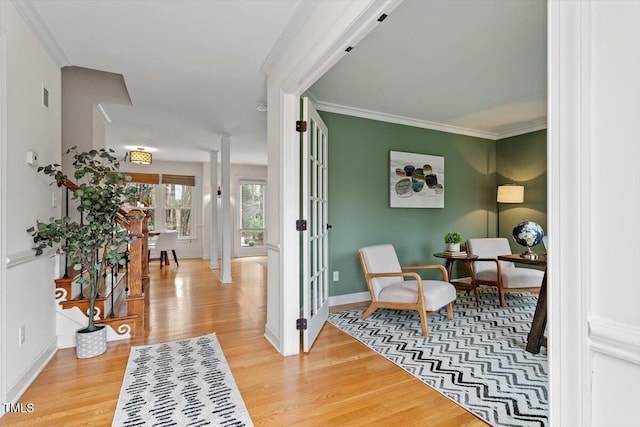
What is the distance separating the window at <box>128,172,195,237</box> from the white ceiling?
3.38 meters

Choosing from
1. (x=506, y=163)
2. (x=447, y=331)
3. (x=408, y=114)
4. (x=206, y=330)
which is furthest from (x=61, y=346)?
(x=506, y=163)

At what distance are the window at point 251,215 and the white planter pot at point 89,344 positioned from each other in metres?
6.24

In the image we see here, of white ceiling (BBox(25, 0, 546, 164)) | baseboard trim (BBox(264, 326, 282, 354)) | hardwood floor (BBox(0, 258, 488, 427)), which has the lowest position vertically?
hardwood floor (BBox(0, 258, 488, 427))

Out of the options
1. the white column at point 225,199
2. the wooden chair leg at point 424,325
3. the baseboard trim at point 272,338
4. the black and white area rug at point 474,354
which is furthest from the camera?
the white column at point 225,199

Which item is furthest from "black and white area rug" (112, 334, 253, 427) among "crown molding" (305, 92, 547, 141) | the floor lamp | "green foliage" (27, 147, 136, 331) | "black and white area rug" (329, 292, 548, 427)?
the floor lamp

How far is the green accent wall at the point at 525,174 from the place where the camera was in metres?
4.70

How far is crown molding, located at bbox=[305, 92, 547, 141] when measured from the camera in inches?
154

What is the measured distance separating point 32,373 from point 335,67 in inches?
126

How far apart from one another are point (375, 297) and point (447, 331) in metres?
0.71
